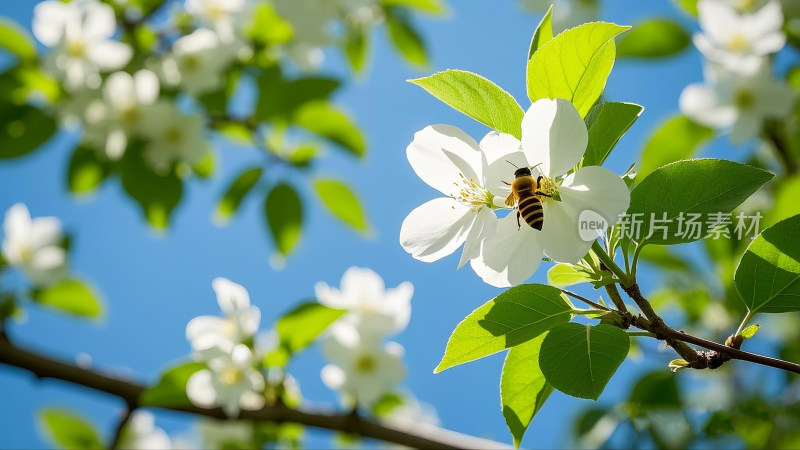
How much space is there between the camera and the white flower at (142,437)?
273 centimetres

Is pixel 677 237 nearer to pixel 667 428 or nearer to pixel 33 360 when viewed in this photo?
pixel 667 428

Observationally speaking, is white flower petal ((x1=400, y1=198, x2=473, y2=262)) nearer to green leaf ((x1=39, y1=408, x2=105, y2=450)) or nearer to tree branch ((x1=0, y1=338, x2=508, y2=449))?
tree branch ((x1=0, y1=338, x2=508, y2=449))

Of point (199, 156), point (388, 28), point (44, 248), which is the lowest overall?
point (44, 248)

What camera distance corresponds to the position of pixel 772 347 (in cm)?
237

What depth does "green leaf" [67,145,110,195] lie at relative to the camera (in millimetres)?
2602

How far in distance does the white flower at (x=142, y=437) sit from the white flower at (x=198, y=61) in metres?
1.32

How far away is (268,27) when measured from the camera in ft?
8.78

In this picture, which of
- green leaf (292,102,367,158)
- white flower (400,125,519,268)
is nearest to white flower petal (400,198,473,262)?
white flower (400,125,519,268)

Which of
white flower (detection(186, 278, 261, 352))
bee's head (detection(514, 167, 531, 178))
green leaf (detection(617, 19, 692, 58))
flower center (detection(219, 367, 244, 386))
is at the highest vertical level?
green leaf (detection(617, 19, 692, 58))

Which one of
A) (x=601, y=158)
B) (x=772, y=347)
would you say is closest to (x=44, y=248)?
(x=601, y=158)

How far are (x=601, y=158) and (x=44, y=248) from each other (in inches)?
99.0

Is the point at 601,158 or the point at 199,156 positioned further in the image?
the point at 199,156

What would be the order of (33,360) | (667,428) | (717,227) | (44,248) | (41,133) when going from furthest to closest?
(44,248)
(41,133)
(667,428)
(33,360)
(717,227)

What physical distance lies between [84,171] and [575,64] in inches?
91.3
